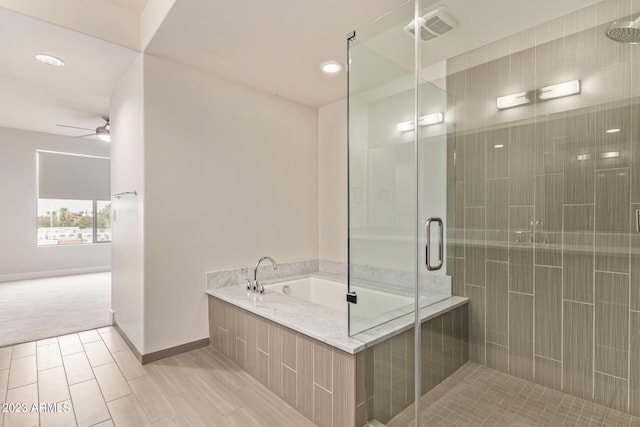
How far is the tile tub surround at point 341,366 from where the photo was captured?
1.65 metres

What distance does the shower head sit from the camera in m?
1.75

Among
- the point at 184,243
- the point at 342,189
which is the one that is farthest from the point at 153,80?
the point at 342,189

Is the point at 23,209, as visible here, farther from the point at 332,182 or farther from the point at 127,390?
the point at 332,182

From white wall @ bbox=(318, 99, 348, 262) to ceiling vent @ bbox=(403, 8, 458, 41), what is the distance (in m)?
1.40

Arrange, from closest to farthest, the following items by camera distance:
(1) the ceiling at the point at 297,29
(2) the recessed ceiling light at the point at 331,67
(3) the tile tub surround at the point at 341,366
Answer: (3) the tile tub surround at the point at 341,366
(1) the ceiling at the point at 297,29
(2) the recessed ceiling light at the point at 331,67

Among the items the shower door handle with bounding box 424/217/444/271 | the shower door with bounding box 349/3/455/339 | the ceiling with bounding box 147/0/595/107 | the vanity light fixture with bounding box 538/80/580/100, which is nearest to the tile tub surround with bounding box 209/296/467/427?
the shower door with bounding box 349/3/455/339

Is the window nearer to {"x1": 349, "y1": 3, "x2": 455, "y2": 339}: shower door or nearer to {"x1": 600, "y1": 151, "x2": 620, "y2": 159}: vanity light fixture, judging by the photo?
{"x1": 349, "y1": 3, "x2": 455, "y2": 339}: shower door

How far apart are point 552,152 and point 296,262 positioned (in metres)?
2.49

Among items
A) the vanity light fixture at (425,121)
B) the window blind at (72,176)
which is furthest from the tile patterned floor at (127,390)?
the window blind at (72,176)

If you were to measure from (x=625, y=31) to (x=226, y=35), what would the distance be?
243 cm

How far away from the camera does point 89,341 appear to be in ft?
9.44

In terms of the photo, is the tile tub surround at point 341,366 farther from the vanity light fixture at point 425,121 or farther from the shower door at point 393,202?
the vanity light fixture at point 425,121

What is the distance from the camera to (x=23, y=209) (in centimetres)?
545

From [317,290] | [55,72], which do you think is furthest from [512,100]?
[55,72]
